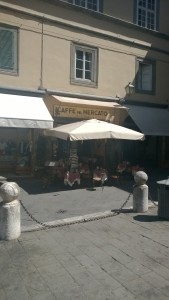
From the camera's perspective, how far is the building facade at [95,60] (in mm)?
12500

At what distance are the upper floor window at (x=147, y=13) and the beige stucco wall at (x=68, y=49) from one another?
0.68m

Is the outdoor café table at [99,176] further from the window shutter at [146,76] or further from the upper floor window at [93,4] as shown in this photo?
A: the upper floor window at [93,4]

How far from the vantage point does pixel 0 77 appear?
12.1 metres

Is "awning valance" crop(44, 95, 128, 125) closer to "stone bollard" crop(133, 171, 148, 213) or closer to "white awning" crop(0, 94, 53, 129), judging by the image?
"white awning" crop(0, 94, 53, 129)

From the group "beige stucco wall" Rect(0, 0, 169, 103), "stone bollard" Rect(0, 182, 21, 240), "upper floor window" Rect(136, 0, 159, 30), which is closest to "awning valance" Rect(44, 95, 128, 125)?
"beige stucco wall" Rect(0, 0, 169, 103)

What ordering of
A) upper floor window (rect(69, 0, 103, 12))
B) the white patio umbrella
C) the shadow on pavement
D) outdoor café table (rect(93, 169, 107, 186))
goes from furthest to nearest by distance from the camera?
upper floor window (rect(69, 0, 103, 12)) < outdoor café table (rect(93, 169, 107, 186)) < the white patio umbrella < the shadow on pavement

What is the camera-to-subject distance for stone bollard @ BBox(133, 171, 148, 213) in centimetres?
802

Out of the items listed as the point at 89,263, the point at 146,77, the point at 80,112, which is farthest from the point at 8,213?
the point at 146,77

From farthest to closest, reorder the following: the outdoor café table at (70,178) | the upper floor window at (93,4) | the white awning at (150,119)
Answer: the white awning at (150,119), the upper floor window at (93,4), the outdoor café table at (70,178)

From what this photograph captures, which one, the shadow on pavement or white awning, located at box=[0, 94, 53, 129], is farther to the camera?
white awning, located at box=[0, 94, 53, 129]

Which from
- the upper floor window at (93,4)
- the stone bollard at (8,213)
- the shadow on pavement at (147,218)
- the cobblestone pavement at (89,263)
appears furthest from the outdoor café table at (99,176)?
the upper floor window at (93,4)

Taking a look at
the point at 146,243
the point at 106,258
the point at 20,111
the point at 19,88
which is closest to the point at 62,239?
the point at 106,258

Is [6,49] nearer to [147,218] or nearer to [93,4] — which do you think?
[93,4]

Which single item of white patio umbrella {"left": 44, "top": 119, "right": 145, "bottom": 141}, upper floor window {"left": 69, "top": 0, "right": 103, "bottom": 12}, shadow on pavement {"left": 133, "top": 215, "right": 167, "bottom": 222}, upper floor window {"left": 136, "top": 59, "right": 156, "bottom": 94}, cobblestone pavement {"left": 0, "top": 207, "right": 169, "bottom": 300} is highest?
upper floor window {"left": 69, "top": 0, "right": 103, "bottom": 12}
